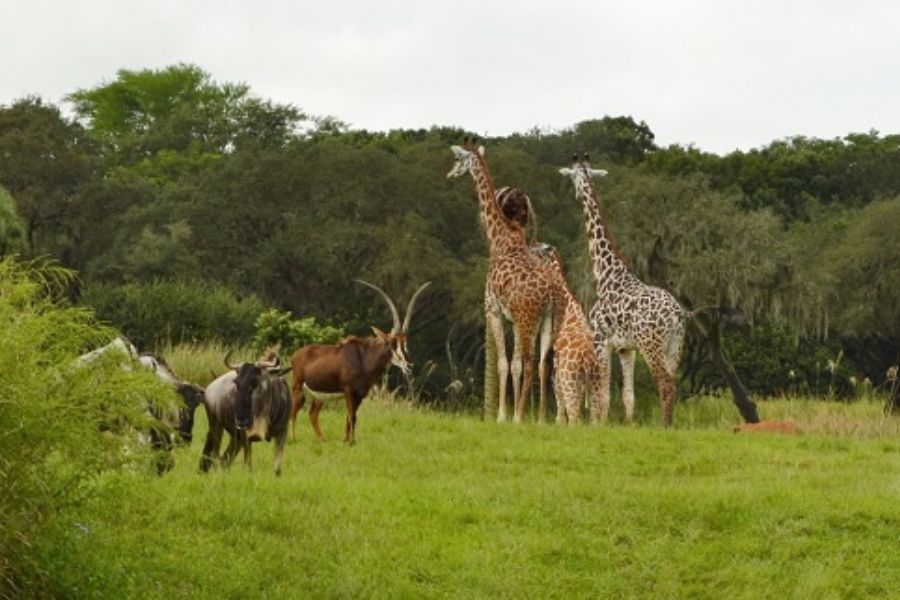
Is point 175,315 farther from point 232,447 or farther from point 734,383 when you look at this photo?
point 232,447

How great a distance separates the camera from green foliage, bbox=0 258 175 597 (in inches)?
392

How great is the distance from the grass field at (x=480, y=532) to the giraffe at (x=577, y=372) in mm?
3796

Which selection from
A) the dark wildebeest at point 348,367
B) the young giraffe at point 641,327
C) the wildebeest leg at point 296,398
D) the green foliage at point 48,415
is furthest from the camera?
the young giraffe at point 641,327

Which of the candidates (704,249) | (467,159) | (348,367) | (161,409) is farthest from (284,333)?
(161,409)

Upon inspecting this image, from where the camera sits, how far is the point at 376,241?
38250 mm

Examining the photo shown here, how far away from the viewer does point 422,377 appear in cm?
3409

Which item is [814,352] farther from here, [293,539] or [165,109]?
[165,109]

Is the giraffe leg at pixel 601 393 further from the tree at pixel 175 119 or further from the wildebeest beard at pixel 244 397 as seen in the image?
the tree at pixel 175 119

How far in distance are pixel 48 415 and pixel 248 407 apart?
395 centimetres

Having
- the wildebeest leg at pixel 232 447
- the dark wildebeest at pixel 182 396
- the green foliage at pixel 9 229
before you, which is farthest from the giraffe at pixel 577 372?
the green foliage at pixel 9 229

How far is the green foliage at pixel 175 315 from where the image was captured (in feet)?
96.0

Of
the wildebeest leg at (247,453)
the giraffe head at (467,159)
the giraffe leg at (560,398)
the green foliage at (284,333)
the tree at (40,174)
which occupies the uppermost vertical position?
the tree at (40,174)

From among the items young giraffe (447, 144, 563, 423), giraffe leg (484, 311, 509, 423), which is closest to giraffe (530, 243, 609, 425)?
young giraffe (447, 144, 563, 423)

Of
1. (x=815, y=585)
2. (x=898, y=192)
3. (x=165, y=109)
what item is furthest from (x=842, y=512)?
(x=165, y=109)
